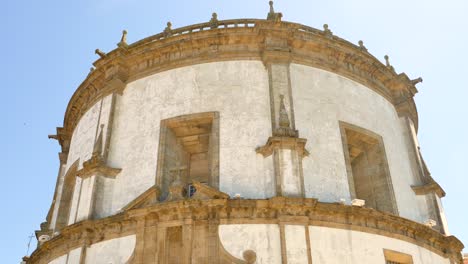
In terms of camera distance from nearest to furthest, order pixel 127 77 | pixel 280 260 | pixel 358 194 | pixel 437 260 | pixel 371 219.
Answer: pixel 280 260, pixel 371 219, pixel 437 260, pixel 358 194, pixel 127 77

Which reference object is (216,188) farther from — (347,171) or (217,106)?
(347,171)

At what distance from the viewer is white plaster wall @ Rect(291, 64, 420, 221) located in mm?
15797

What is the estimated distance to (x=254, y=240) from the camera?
13992mm

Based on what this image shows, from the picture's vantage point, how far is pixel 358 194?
59.0 ft

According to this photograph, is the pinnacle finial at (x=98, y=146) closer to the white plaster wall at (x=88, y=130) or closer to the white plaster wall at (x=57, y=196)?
the white plaster wall at (x=88, y=130)

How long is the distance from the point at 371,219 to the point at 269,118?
14.6 ft

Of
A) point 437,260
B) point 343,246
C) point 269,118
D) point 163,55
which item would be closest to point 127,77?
point 163,55

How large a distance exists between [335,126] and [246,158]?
138 inches

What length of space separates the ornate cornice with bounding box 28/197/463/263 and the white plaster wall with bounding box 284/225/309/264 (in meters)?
0.20

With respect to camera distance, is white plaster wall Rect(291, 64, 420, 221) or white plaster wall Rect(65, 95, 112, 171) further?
white plaster wall Rect(65, 95, 112, 171)

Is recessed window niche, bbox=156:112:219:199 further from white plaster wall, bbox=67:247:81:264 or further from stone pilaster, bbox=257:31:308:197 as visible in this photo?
white plaster wall, bbox=67:247:81:264

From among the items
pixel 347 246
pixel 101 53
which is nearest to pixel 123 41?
pixel 101 53

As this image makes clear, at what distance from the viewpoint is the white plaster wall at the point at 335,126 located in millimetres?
15797

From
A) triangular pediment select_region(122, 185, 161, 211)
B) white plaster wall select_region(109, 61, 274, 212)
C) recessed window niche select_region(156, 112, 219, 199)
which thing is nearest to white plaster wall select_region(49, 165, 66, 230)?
white plaster wall select_region(109, 61, 274, 212)
